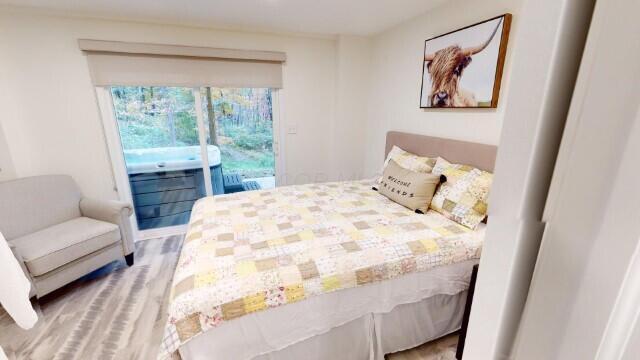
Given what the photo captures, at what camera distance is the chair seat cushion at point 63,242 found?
1919 mm

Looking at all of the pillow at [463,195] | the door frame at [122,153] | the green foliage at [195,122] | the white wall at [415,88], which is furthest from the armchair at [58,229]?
the white wall at [415,88]

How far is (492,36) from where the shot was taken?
189cm

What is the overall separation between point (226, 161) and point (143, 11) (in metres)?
1.67

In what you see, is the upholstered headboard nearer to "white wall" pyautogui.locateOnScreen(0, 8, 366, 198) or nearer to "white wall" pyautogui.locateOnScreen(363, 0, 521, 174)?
"white wall" pyautogui.locateOnScreen(363, 0, 521, 174)

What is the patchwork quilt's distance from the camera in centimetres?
118

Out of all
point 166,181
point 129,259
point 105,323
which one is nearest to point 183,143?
point 166,181

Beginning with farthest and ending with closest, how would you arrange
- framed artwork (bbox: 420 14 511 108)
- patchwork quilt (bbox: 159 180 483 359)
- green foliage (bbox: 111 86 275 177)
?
green foliage (bbox: 111 86 275 177)
framed artwork (bbox: 420 14 511 108)
patchwork quilt (bbox: 159 180 483 359)

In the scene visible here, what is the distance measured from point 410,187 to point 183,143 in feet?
8.28

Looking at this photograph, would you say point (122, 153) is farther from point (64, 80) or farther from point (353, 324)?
point (353, 324)

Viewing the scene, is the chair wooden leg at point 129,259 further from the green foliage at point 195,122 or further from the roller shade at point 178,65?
the roller shade at point 178,65

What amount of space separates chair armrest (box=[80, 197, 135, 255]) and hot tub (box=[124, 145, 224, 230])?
590 millimetres

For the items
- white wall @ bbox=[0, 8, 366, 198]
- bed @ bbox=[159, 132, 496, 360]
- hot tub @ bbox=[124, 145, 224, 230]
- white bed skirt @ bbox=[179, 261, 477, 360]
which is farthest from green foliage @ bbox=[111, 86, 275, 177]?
white bed skirt @ bbox=[179, 261, 477, 360]

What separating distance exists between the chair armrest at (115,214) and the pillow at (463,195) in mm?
2631

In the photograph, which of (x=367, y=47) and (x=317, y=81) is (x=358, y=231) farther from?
(x=367, y=47)
